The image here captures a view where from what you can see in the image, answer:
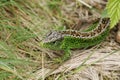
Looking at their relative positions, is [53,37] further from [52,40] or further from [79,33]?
[79,33]

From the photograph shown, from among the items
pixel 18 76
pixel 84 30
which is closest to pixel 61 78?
pixel 18 76

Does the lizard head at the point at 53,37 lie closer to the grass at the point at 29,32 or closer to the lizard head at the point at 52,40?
the lizard head at the point at 52,40

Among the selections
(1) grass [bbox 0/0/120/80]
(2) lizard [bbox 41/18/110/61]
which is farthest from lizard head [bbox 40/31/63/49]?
(1) grass [bbox 0/0/120/80]

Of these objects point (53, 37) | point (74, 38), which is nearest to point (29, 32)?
point (53, 37)

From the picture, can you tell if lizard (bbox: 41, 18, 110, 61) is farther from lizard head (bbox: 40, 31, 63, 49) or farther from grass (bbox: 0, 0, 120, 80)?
grass (bbox: 0, 0, 120, 80)

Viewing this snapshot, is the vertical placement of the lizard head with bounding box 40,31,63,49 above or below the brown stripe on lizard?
below

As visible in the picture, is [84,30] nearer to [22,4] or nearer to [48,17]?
[48,17]
